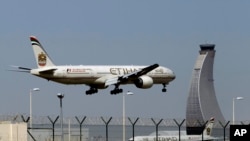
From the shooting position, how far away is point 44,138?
5674 inches

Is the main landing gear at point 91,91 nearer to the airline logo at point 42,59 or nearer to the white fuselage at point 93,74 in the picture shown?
the white fuselage at point 93,74

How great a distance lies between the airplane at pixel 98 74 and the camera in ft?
476

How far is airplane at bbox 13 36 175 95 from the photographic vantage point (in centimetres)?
14500

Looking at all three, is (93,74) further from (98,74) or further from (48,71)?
(48,71)

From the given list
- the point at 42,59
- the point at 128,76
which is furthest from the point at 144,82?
the point at 42,59

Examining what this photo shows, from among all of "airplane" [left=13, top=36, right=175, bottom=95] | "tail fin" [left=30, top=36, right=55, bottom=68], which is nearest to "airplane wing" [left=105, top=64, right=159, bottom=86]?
"airplane" [left=13, top=36, right=175, bottom=95]

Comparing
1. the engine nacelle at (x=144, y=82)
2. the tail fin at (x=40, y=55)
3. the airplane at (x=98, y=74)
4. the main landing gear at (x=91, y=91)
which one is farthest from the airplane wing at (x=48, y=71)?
the engine nacelle at (x=144, y=82)

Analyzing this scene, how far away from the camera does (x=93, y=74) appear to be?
150 m

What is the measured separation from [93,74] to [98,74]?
123cm

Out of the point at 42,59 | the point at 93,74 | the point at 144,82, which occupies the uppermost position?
the point at 42,59

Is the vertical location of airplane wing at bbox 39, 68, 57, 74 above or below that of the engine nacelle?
above

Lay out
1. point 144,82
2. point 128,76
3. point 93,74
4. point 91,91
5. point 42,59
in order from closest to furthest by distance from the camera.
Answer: point 93,74
point 144,82
point 128,76
point 42,59
point 91,91

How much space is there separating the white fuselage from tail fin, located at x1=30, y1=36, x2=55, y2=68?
3947 millimetres

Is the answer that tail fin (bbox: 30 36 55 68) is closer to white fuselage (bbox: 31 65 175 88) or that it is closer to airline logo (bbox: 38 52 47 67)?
airline logo (bbox: 38 52 47 67)
